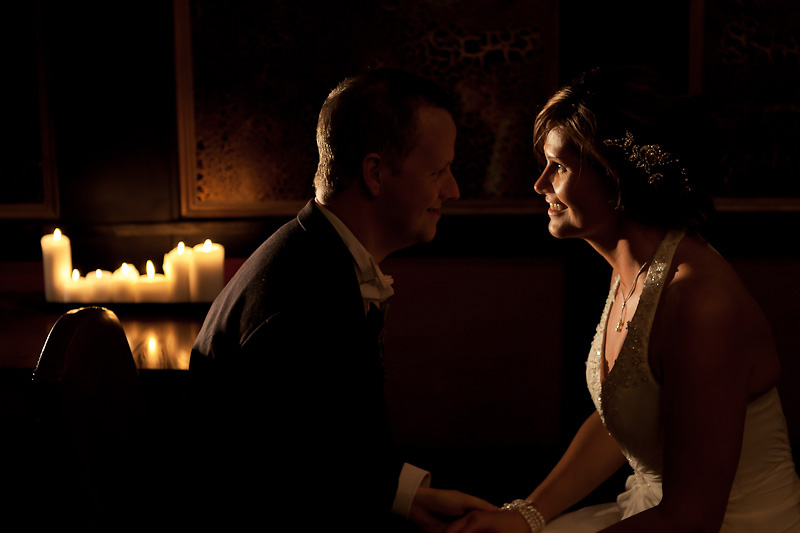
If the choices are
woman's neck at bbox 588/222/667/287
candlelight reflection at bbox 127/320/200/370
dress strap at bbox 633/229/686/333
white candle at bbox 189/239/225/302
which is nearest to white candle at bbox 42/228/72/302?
candlelight reflection at bbox 127/320/200/370

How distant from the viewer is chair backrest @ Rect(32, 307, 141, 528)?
97cm

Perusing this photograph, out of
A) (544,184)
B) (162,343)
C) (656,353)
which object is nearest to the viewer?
(656,353)

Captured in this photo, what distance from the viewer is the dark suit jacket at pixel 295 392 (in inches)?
44.1

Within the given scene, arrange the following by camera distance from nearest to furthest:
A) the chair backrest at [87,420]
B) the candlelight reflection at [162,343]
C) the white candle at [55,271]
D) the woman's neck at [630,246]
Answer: the chair backrest at [87,420] → the woman's neck at [630,246] → the candlelight reflection at [162,343] → the white candle at [55,271]

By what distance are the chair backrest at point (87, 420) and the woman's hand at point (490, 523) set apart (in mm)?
634

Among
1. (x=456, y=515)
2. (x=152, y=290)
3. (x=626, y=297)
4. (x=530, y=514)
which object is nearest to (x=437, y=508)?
(x=456, y=515)

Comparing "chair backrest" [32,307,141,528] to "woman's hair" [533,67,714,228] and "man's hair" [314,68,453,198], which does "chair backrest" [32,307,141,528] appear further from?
"woman's hair" [533,67,714,228]

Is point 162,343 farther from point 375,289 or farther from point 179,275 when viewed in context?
point 375,289

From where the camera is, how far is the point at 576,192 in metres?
1.46

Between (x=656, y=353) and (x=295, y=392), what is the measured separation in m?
0.69

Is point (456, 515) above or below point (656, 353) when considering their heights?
below

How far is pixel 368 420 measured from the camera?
121 cm

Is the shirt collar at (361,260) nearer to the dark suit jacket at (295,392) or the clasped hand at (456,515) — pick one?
the dark suit jacket at (295,392)

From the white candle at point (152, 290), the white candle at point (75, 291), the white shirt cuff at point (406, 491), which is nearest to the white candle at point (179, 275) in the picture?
the white candle at point (152, 290)
